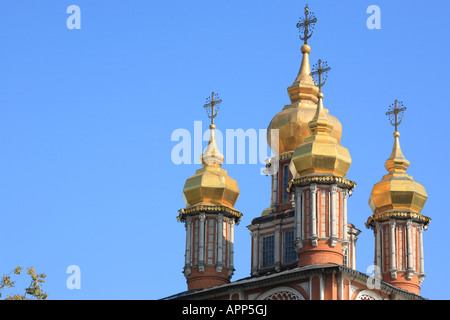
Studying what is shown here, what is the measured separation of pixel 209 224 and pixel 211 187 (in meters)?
1.77

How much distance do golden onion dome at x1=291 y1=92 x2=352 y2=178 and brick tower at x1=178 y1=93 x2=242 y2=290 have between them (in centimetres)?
495

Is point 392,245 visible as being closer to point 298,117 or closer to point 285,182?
point 285,182

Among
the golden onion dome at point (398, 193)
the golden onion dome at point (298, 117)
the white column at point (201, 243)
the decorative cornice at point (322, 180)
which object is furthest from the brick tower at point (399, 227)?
the white column at point (201, 243)

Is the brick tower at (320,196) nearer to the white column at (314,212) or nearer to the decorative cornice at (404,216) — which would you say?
the white column at (314,212)

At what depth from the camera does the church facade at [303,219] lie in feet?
178

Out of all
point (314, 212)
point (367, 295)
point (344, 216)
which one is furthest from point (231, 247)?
point (367, 295)

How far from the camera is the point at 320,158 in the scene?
5625 centimetres

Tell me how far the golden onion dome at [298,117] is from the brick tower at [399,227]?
376 centimetres

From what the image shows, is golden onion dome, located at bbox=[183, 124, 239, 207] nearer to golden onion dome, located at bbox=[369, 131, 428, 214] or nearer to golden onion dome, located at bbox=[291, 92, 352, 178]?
golden onion dome, located at bbox=[291, 92, 352, 178]

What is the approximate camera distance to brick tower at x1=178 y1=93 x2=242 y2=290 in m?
59.5
